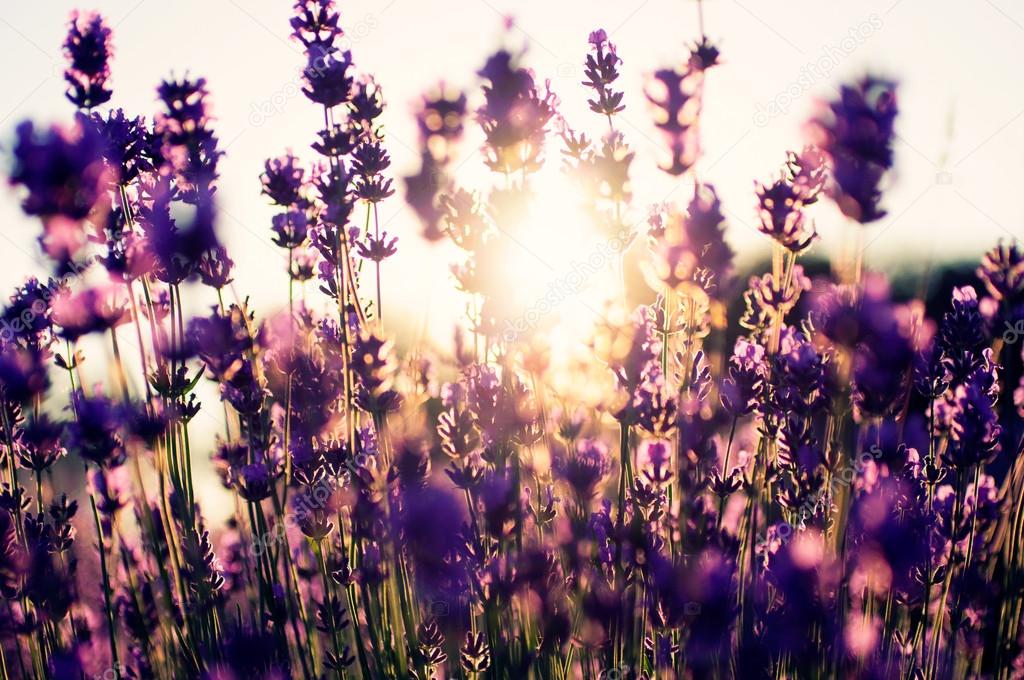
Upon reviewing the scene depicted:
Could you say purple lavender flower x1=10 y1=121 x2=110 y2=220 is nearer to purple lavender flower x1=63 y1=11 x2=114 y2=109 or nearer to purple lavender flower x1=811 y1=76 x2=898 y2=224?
purple lavender flower x1=63 y1=11 x2=114 y2=109

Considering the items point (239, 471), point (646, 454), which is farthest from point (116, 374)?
point (646, 454)

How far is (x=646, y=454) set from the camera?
78.0 inches

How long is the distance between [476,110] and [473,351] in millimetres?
651

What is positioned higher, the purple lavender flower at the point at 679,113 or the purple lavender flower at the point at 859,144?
the purple lavender flower at the point at 679,113

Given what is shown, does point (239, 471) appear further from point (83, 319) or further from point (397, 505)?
point (83, 319)

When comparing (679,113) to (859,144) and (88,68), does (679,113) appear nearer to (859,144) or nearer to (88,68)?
(859,144)

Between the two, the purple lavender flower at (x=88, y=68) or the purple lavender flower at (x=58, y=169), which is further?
the purple lavender flower at (x=88, y=68)

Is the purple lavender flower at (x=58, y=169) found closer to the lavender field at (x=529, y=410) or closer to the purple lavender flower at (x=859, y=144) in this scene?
the lavender field at (x=529, y=410)

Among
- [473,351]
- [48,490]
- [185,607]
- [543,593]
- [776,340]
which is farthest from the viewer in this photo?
[48,490]

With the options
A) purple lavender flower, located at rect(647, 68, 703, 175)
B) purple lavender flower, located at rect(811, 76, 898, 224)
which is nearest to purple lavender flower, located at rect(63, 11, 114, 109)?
purple lavender flower, located at rect(647, 68, 703, 175)

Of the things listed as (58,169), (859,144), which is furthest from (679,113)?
(58,169)

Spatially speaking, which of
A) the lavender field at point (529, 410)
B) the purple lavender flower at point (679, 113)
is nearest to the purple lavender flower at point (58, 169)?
the lavender field at point (529, 410)

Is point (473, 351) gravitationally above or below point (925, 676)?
above

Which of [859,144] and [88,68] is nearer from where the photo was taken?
[859,144]
